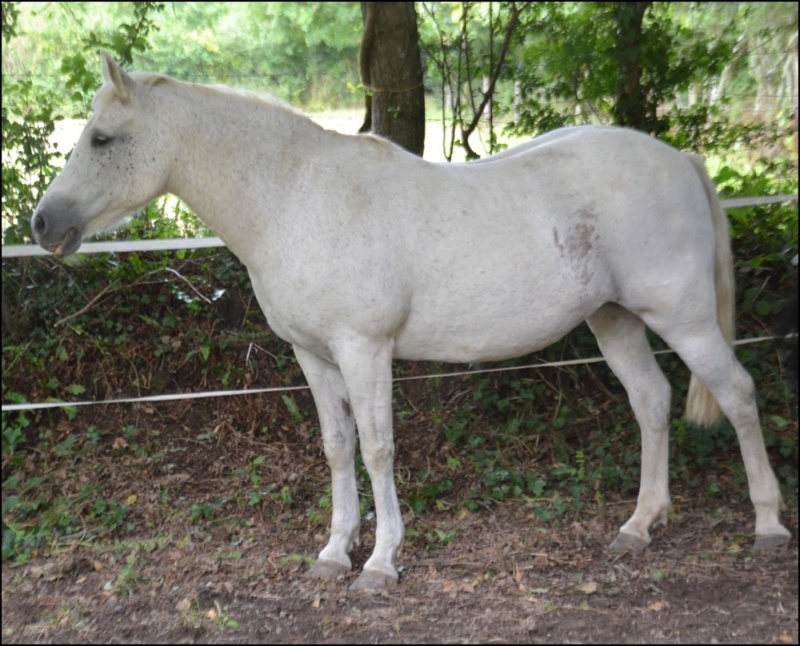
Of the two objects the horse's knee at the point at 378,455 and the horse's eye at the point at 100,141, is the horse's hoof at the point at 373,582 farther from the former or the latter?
the horse's eye at the point at 100,141

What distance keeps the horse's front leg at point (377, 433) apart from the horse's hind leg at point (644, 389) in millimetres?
1133

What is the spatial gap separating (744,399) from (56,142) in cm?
405

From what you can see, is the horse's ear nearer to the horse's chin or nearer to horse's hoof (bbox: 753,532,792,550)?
the horse's chin

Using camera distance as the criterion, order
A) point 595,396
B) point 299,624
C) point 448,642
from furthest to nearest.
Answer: point 595,396, point 299,624, point 448,642

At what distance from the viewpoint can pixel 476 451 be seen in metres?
4.86

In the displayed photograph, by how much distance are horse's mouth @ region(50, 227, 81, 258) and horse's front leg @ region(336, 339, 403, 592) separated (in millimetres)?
1071

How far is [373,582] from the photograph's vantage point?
3.42 m

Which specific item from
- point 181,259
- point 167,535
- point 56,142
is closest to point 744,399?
point 167,535

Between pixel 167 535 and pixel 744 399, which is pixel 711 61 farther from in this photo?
pixel 167 535

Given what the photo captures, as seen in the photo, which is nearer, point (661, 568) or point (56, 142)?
point (661, 568)

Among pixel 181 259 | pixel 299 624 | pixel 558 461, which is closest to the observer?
pixel 299 624

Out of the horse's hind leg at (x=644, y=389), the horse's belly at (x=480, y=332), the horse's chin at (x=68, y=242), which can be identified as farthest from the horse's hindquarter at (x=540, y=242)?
the horse's chin at (x=68, y=242)

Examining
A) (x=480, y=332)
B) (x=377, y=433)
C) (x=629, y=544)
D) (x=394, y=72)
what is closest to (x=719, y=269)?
(x=480, y=332)

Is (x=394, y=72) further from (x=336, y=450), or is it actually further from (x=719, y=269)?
(x=336, y=450)
